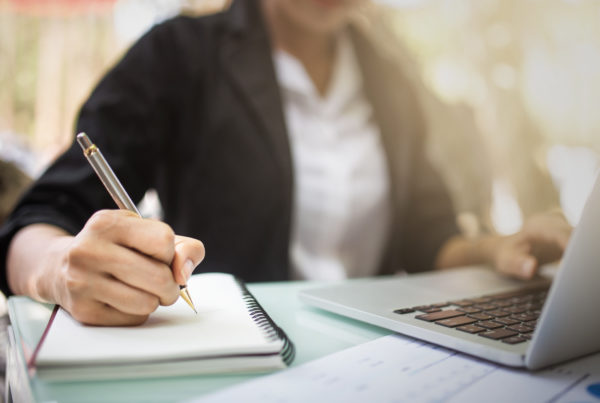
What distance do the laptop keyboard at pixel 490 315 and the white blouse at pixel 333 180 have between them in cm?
41

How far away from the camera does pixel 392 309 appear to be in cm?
39

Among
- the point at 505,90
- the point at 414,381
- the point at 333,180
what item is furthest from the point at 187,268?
the point at 505,90

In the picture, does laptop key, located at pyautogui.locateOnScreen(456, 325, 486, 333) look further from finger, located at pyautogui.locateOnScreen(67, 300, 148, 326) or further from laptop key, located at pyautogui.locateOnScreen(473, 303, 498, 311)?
finger, located at pyautogui.locateOnScreen(67, 300, 148, 326)

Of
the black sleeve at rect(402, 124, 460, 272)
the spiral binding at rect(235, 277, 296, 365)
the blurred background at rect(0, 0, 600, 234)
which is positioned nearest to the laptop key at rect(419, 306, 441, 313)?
the spiral binding at rect(235, 277, 296, 365)

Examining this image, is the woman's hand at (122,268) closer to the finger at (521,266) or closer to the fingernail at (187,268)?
the fingernail at (187,268)

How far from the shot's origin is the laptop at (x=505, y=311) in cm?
28

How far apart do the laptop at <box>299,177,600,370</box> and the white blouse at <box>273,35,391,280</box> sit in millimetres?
326

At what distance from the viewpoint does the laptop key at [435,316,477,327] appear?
0.34m


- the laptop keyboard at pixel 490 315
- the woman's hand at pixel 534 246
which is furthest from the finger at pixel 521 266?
the laptop keyboard at pixel 490 315

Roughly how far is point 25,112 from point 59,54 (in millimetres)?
218

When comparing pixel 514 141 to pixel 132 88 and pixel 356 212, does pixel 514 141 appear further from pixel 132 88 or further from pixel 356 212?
pixel 132 88

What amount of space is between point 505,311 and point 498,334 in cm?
9

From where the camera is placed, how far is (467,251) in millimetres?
822

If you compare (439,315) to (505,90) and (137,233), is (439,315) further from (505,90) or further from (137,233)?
(505,90)
